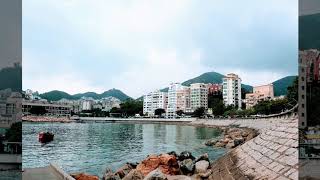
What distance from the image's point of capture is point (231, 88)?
31.8 m

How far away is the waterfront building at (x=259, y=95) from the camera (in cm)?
3750

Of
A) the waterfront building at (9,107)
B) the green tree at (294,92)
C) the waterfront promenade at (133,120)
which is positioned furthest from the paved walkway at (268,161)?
the waterfront promenade at (133,120)

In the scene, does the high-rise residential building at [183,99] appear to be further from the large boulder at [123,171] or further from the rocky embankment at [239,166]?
the rocky embankment at [239,166]

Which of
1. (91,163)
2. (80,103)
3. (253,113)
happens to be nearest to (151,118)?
(253,113)

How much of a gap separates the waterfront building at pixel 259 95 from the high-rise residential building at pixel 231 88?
2.20 metres

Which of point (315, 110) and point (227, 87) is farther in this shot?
point (227, 87)

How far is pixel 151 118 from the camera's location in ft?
130

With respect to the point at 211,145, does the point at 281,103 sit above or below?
above

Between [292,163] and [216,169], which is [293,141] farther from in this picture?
[216,169]

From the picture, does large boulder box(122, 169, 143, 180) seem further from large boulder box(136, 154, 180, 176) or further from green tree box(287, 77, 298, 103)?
green tree box(287, 77, 298, 103)

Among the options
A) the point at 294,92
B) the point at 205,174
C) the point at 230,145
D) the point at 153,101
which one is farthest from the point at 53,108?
the point at 205,174

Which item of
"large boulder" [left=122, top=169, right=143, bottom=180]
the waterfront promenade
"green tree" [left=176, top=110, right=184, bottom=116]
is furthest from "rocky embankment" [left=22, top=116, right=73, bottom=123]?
"large boulder" [left=122, top=169, right=143, bottom=180]

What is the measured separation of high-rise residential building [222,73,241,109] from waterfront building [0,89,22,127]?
22.1 metres

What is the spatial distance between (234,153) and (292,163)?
4.10m
